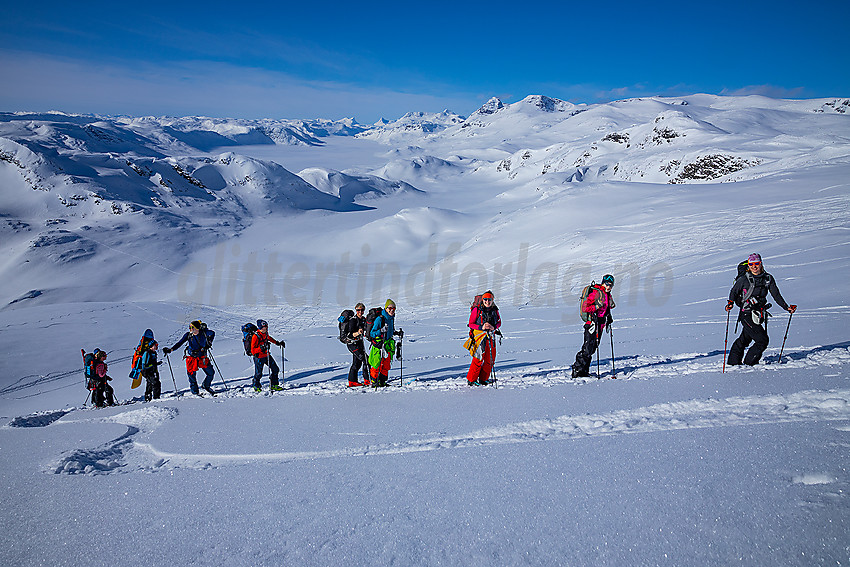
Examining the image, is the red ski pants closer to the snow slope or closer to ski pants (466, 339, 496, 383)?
the snow slope

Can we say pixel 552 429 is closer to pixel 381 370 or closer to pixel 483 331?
pixel 483 331

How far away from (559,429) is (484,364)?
2730 millimetres

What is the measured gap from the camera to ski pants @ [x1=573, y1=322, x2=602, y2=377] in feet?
A: 24.3

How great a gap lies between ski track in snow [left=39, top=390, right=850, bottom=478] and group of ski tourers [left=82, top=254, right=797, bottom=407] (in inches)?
73.7

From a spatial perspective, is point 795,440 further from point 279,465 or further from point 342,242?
point 342,242

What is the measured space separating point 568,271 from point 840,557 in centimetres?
1865

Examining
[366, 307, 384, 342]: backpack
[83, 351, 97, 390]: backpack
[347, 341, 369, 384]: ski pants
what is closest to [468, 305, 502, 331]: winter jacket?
[366, 307, 384, 342]: backpack

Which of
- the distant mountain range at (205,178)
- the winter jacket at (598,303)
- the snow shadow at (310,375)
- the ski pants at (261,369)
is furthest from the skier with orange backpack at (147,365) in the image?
the distant mountain range at (205,178)

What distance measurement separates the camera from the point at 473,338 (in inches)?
294

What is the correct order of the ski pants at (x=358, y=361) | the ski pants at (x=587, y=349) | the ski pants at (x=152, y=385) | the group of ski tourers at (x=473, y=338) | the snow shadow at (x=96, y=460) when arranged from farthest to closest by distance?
the ski pants at (x=152, y=385) → the ski pants at (x=358, y=361) → the ski pants at (x=587, y=349) → the group of ski tourers at (x=473, y=338) → the snow shadow at (x=96, y=460)

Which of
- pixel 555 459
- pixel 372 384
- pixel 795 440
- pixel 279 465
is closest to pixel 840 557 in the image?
pixel 795 440

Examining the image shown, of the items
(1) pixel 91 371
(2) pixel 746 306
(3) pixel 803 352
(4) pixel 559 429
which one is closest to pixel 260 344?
(1) pixel 91 371

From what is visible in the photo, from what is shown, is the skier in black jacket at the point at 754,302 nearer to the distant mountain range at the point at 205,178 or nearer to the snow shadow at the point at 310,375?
Result: the snow shadow at the point at 310,375

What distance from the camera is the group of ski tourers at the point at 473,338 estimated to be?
22.0ft
